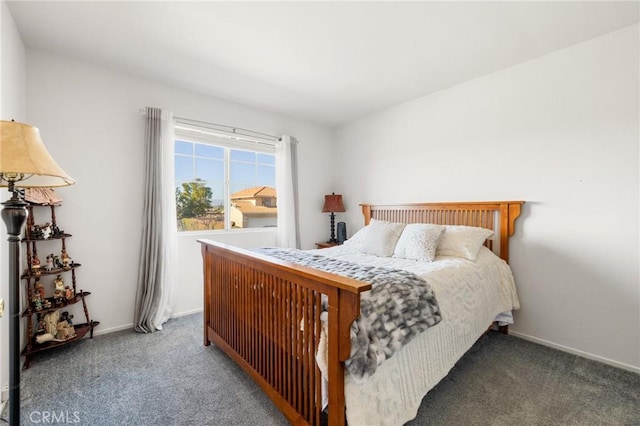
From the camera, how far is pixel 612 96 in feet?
7.00

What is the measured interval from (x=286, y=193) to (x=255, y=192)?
427 mm

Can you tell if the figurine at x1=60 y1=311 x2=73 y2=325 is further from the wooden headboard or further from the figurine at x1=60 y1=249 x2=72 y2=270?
the wooden headboard

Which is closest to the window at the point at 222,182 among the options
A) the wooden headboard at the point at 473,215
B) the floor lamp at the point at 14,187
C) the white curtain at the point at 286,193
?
the white curtain at the point at 286,193

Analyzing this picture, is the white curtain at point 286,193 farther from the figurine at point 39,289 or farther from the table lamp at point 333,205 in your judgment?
the figurine at point 39,289

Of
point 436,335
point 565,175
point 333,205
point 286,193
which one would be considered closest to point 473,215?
point 565,175

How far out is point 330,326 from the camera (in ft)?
3.99

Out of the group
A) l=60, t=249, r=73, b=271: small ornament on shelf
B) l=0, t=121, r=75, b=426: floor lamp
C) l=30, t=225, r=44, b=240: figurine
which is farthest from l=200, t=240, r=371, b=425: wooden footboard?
l=30, t=225, r=44, b=240: figurine

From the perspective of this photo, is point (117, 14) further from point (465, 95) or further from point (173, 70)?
point (465, 95)

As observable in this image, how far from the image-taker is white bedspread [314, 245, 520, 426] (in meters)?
1.26

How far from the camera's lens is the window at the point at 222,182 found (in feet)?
10.5

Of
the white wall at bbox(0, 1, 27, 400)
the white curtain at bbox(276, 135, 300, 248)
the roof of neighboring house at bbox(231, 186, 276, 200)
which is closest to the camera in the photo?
the white wall at bbox(0, 1, 27, 400)

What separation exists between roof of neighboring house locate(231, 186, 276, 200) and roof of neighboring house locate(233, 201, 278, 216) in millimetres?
103

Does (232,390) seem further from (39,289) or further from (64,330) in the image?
(39,289)

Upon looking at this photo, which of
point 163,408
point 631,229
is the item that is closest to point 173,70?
point 163,408
